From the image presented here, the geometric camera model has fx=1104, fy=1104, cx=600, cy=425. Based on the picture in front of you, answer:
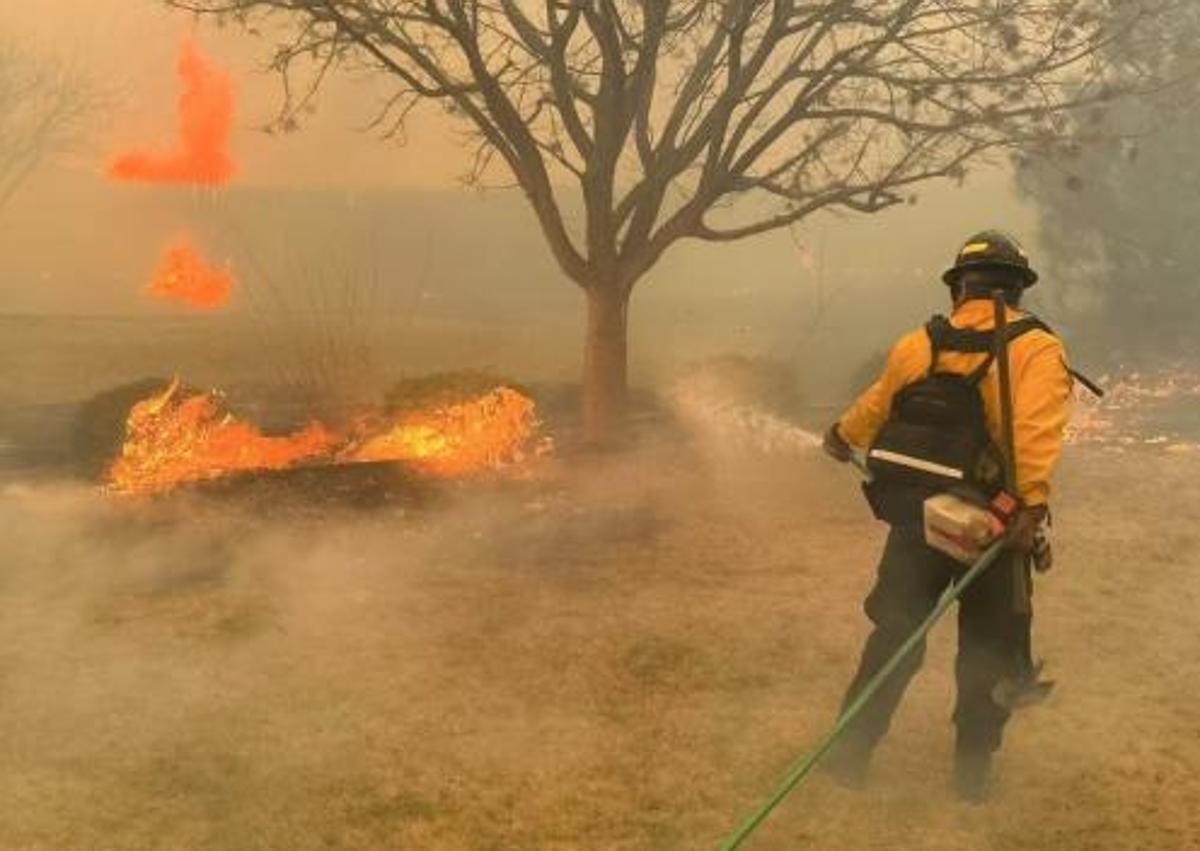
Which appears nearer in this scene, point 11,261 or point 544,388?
point 544,388

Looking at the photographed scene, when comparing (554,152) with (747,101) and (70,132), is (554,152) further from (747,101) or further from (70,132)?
(70,132)

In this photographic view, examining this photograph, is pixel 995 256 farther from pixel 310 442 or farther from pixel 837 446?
pixel 310 442

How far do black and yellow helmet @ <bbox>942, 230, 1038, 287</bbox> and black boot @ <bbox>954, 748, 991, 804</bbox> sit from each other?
6.13ft

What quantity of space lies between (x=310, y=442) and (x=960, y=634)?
8.35 m

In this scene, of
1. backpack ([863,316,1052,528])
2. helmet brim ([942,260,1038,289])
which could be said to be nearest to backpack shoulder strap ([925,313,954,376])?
backpack ([863,316,1052,528])

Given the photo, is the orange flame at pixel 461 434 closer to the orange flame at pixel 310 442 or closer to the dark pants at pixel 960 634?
the orange flame at pixel 310 442

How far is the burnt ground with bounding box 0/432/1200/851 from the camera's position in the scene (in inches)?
166

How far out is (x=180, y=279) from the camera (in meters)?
17.2

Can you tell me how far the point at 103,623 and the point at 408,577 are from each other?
6.17ft

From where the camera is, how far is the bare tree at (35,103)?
91.1ft

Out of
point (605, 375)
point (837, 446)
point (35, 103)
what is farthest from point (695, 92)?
point (35, 103)

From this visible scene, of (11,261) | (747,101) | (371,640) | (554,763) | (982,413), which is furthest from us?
(11,261)

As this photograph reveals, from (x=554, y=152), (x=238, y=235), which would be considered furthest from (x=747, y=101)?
(x=238, y=235)

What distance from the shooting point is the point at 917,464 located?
4266 millimetres
